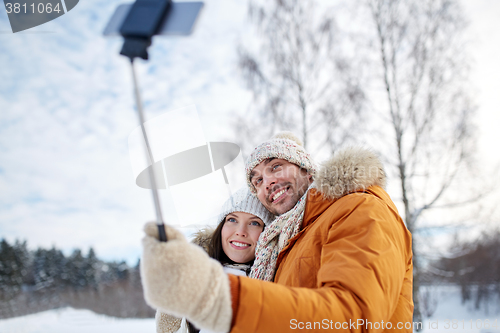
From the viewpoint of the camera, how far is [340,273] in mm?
925

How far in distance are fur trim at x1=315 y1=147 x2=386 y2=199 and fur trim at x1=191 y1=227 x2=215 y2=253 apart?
1370mm

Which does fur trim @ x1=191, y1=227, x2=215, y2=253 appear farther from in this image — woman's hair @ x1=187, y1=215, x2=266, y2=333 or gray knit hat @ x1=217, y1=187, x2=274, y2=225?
gray knit hat @ x1=217, y1=187, x2=274, y2=225

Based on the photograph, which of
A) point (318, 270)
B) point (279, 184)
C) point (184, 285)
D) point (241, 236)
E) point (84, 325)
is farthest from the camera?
point (84, 325)

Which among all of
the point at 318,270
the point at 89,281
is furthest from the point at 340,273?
the point at 89,281

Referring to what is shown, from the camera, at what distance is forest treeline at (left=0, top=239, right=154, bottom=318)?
657 inches

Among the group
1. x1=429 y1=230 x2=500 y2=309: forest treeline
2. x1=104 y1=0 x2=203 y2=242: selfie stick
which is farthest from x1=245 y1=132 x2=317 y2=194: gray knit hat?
x1=429 y1=230 x2=500 y2=309: forest treeline

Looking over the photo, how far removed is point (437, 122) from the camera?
641 centimetres

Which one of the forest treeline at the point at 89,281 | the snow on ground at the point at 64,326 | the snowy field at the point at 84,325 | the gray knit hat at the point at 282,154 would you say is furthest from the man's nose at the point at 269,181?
the forest treeline at the point at 89,281

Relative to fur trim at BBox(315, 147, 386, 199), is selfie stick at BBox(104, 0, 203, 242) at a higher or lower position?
higher

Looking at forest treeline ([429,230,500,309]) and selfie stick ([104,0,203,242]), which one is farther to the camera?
forest treeline ([429,230,500,309])

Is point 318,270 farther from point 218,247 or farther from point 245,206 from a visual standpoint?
point 218,247

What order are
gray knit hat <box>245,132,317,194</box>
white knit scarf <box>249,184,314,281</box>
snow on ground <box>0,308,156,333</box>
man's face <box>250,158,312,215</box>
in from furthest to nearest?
snow on ground <box>0,308,156,333</box>
gray knit hat <box>245,132,317,194</box>
man's face <box>250,158,312,215</box>
white knit scarf <box>249,184,314,281</box>

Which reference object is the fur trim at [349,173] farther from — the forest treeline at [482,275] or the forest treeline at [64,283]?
the forest treeline at [482,275]

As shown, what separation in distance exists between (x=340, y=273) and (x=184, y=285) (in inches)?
20.0
